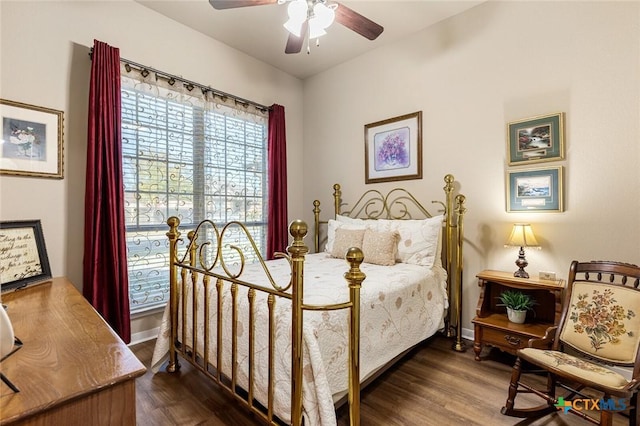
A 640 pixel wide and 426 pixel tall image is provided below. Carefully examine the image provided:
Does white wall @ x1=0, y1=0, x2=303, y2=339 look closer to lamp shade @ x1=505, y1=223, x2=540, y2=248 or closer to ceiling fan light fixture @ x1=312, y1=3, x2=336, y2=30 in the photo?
ceiling fan light fixture @ x1=312, y1=3, x2=336, y2=30

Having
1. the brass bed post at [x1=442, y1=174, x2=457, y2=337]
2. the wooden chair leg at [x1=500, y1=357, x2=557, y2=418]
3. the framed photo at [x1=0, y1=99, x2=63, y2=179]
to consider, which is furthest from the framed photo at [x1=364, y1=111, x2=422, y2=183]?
the framed photo at [x1=0, y1=99, x2=63, y2=179]

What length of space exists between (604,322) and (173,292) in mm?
2733

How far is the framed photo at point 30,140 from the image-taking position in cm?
203

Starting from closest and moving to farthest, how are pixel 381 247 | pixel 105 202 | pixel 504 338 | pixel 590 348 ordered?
1. pixel 590 348
2. pixel 504 338
3. pixel 105 202
4. pixel 381 247

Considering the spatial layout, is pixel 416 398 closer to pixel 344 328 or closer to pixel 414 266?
pixel 344 328

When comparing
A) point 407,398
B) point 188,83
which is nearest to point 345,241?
point 407,398

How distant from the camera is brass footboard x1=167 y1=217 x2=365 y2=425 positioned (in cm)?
124

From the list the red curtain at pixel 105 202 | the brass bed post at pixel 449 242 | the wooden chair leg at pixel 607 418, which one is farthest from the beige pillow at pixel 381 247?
the red curtain at pixel 105 202

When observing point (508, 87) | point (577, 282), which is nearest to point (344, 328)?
point (577, 282)

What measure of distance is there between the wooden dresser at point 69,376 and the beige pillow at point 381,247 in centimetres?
197

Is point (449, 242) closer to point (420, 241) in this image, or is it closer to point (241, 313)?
point (420, 241)

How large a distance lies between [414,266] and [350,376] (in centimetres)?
144

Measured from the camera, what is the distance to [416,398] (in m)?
1.86

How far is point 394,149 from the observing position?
3.27 metres
